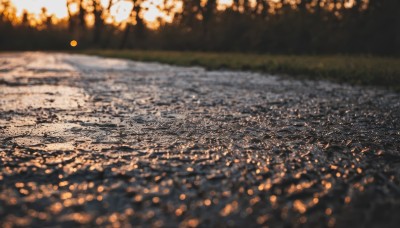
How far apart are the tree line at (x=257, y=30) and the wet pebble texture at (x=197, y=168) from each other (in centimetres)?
1576

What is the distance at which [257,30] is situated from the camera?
21234mm

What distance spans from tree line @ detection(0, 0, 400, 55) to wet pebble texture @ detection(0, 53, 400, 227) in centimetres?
1576

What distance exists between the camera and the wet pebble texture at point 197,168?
1.02 meters

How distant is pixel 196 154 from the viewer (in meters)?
1.60

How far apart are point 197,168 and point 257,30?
20903 millimetres

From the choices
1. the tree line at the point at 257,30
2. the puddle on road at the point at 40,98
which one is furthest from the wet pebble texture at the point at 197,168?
the tree line at the point at 257,30

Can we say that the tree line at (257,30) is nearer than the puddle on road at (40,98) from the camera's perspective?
No

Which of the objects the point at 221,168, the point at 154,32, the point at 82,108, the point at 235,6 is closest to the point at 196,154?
the point at 221,168

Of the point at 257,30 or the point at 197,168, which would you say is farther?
the point at 257,30

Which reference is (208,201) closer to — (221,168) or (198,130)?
(221,168)

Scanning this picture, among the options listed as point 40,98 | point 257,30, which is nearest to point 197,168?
point 40,98

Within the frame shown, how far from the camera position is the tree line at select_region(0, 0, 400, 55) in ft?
56.9

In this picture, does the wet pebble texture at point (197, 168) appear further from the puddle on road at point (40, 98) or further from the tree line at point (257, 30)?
the tree line at point (257, 30)

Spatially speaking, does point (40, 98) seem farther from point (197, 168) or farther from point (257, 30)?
point (257, 30)
